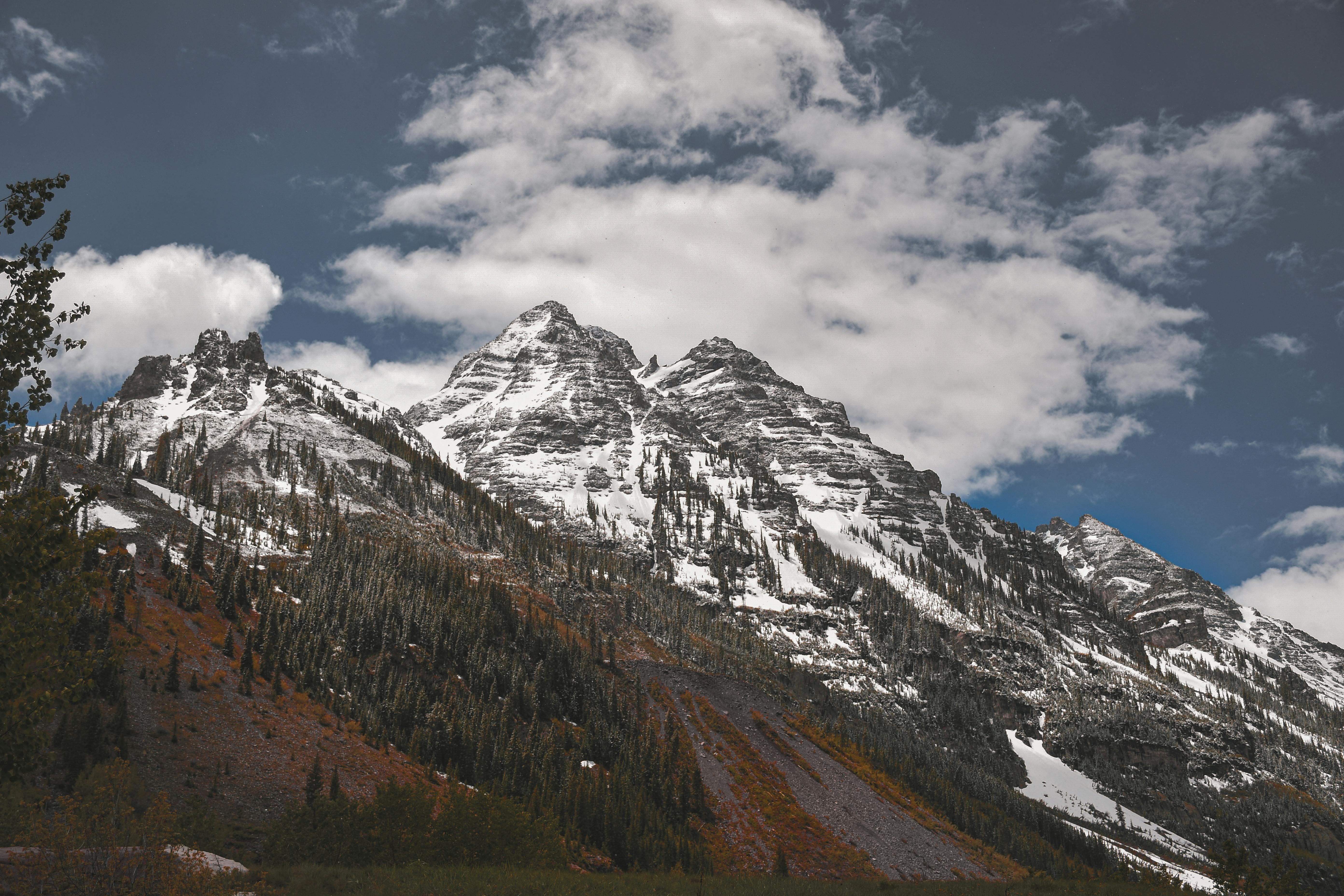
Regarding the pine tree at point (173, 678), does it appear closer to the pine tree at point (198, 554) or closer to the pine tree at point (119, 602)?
the pine tree at point (119, 602)

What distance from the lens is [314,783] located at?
6712 cm

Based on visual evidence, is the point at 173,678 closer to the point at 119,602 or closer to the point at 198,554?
the point at 119,602

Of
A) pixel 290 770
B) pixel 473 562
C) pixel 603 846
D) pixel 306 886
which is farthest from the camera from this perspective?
pixel 473 562

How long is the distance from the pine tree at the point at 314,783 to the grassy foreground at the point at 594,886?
27.5 meters

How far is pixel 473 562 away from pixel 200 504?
60653 mm

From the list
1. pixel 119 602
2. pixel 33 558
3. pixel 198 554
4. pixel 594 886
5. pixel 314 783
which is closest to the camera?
pixel 33 558

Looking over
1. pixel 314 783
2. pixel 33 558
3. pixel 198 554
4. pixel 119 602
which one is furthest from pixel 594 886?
pixel 198 554

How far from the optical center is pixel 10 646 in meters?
15.3

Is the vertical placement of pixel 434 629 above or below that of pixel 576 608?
below

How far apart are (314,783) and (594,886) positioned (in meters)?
41.3

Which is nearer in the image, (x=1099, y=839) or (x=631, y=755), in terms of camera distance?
(x=631, y=755)

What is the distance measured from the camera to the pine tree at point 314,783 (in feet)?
214

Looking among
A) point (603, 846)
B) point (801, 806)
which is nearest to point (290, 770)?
point (603, 846)

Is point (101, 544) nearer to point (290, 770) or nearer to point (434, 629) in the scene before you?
point (290, 770)
